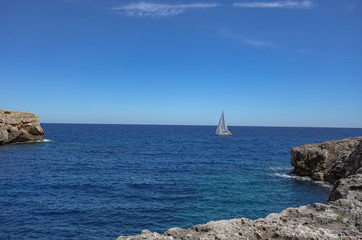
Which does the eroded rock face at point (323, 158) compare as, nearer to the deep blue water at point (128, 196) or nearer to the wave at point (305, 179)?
the wave at point (305, 179)

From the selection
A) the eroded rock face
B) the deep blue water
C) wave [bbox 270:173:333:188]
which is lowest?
the deep blue water

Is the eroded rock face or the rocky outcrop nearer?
the eroded rock face

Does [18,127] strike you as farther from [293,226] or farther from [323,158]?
[293,226]

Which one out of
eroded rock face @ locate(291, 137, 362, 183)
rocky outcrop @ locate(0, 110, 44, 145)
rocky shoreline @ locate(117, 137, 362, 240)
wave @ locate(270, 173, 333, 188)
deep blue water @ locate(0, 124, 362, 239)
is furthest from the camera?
rocky outcrop @ locate(0, 110, 44, 145)

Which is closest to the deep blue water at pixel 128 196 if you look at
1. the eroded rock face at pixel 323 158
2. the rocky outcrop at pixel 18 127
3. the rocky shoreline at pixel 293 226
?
the eroded rock face at pixel 323 158

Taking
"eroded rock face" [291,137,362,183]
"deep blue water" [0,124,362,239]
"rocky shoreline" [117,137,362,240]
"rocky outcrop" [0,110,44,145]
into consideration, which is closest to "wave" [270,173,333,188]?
"deep blue water" [0,124,362,239]

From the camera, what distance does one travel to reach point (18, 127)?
3686 inches

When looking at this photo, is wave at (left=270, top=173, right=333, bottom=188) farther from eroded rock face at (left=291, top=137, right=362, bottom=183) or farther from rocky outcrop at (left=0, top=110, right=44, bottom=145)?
rocky outcrop at (left=0, top=110, right=44, bottom=145)

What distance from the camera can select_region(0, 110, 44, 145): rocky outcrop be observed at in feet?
287

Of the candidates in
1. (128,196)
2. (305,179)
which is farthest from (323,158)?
(128,196)

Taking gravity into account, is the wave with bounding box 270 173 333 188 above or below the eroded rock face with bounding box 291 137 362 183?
below

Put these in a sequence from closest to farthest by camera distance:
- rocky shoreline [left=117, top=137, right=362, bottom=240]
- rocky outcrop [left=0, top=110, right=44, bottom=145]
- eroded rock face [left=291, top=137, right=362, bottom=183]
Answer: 1. rocky shoreline [left=117, top=137, right=362, bottom=240]
2. eroded rock face [left=291, top=137, right=362, bottom=183]
3. rocky outcrop [left=0, top=110, right=44, bottom=145]

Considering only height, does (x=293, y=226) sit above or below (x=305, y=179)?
above

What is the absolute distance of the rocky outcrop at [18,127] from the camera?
8761 centimetres
